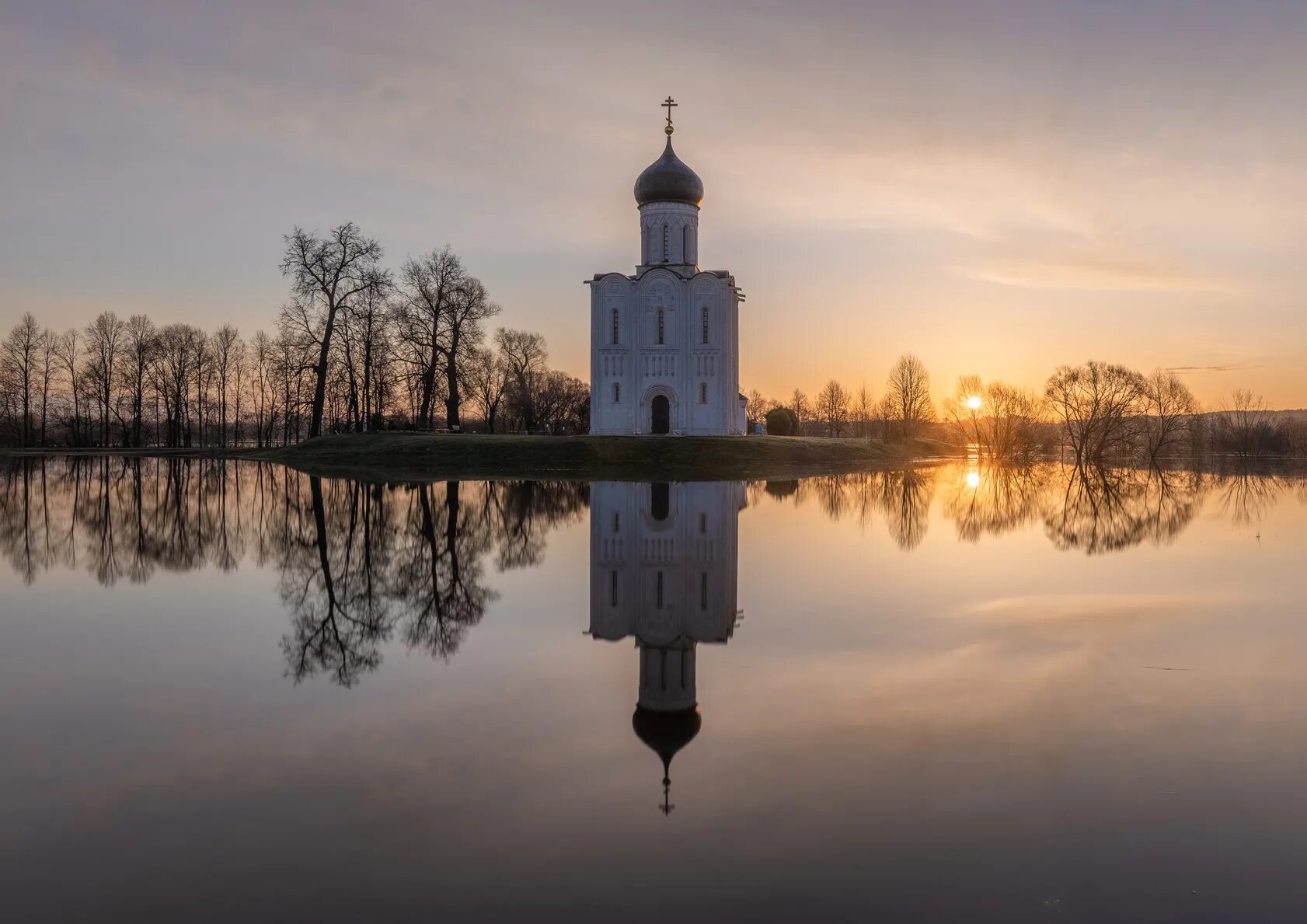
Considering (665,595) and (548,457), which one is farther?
(548,457)

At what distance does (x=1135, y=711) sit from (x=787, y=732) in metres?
2.84

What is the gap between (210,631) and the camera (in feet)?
31.8

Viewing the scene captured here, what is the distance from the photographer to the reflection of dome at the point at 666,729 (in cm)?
616

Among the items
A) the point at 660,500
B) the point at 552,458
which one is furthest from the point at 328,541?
the point at 552,458

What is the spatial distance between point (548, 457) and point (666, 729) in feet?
127

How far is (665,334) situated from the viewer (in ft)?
175

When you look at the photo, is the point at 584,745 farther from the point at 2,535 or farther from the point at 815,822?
the point at 2,535

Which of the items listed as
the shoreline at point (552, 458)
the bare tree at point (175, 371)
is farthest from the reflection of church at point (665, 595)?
the bare tree at point (175, 371)

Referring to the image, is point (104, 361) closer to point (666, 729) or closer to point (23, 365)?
point (23, 365)

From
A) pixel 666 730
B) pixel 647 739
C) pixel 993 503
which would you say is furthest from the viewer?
pixel 993 503

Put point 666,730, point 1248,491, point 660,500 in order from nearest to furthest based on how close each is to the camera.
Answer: point 666,730, point 660,500, point 1248,491

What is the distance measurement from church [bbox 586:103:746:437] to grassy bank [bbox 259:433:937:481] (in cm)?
422

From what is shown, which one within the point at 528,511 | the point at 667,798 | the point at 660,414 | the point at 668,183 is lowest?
the point at 667,798

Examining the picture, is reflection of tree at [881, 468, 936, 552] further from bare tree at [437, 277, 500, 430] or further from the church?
bare tree at [437, 277, 500, 430]
